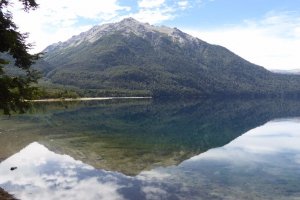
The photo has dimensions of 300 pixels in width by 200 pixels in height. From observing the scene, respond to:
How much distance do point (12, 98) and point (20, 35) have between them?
4.45m

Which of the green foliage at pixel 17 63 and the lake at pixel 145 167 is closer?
the green foliage at pixel 17 63

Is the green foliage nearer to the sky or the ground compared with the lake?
nearer to the sky

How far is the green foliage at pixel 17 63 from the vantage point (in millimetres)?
25422

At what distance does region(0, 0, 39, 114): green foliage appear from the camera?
83.4 feet

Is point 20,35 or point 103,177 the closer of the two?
point 20,35

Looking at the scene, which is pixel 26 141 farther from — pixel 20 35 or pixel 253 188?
pixel 20 35

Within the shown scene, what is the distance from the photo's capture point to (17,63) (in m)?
27.4

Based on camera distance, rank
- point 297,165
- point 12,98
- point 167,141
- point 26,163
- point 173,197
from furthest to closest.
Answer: point 167,141 < point 297,165 < point 26,163 < point 173,197 < point 12,98

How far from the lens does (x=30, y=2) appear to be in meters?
25.9

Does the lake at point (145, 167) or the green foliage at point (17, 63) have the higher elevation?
the green foliage at point (17, 63)

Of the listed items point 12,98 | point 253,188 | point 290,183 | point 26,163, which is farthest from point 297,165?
point 12,98

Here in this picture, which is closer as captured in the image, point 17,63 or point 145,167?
point 17,63

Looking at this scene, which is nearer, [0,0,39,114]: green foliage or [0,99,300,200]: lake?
[0,0,39,114]: green foliage

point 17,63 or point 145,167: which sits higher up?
point 17,63
